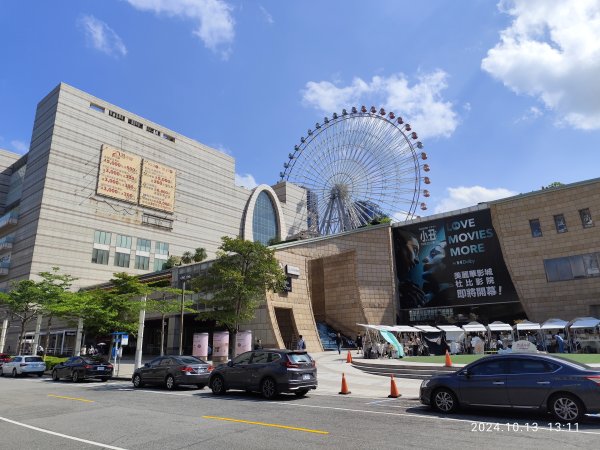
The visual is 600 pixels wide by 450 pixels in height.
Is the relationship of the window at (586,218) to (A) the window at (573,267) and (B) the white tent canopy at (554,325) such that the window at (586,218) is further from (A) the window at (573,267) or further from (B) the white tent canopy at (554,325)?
(B) the white tent canopy at (554,325)

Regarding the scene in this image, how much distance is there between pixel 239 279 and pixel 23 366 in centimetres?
1543

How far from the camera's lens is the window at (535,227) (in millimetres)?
37031

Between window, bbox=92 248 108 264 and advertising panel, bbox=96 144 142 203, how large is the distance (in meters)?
9.16

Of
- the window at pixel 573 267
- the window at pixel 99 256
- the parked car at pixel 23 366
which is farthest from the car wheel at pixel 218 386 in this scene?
the window at pixel 99 256

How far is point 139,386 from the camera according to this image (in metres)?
18.5

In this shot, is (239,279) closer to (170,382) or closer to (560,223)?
(170,382)

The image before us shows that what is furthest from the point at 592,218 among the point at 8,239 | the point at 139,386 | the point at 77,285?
the point at 8,239

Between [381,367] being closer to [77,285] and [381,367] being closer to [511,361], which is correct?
[511,361]

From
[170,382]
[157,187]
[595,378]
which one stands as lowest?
[170,382]

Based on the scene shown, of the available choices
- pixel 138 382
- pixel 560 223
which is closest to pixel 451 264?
pixel 560 223

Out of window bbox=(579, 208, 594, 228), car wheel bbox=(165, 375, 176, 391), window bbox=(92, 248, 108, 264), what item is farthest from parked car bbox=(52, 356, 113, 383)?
window bbox=(92, 248, 108, 264)

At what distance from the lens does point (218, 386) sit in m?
15.0

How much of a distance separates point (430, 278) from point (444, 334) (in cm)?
947

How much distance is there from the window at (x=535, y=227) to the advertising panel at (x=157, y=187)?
58.6 metres
